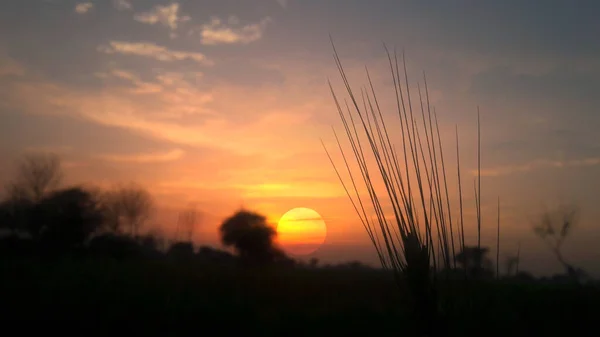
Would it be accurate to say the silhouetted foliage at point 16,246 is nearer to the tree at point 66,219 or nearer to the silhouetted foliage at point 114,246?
the tree at point 66,219

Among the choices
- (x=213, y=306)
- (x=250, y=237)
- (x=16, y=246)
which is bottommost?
(x=213, y=306)

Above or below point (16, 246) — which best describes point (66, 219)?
above

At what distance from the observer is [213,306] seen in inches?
506

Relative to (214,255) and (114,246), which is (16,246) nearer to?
(114,246)

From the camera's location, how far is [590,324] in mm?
14766

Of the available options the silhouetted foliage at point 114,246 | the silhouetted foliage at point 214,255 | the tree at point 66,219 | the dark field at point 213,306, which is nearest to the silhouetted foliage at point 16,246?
the tree at point 66,219

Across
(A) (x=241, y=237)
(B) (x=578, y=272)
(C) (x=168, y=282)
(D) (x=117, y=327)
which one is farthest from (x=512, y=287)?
(A) (x=241, y=237)

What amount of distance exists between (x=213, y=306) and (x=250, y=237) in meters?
27.1

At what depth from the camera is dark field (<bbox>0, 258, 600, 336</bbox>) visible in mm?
11789

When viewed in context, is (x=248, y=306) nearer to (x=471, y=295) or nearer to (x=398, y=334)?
(x=398, y=334)

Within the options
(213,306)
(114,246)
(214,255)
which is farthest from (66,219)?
(213,306)

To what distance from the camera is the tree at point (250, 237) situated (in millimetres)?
39875

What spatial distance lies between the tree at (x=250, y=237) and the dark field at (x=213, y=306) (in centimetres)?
2225

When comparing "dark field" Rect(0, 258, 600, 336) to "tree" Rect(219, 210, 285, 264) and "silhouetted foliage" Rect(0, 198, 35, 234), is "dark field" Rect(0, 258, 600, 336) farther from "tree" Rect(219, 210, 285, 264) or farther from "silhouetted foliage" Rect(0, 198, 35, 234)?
"tree" Rect(219, 210, 285, 264)
